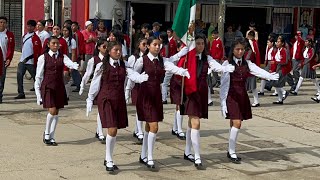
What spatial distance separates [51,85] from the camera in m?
9.06

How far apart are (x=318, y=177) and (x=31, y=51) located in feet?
25.9

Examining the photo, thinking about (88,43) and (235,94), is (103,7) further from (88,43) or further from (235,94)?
(235,94)

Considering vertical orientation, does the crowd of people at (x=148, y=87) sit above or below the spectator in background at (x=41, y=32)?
below

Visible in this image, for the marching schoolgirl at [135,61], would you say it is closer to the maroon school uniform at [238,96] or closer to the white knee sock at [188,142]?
the white knee sock at [188,142]

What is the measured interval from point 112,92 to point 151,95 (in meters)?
0.56

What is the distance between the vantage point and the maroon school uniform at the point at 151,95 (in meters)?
7.92

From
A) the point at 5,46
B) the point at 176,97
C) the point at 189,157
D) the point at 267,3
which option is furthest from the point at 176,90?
the point at 267,3

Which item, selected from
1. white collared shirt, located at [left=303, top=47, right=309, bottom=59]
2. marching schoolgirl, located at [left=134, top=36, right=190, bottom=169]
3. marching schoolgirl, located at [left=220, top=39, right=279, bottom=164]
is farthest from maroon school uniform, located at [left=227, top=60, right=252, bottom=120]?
white collared shirt, located at [left=303, top=47, right=309, bottom=59]

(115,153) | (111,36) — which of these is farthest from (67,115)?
(115,153)

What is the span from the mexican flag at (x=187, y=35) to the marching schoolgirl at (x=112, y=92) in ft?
2.30

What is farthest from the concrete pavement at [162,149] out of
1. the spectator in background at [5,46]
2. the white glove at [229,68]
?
the white glove at [229,68]

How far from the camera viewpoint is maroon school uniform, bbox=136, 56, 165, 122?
7918mm

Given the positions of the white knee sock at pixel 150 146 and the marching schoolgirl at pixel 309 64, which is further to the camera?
the marching schoolgirl at pixel 309 64

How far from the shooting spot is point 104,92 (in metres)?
7.76
